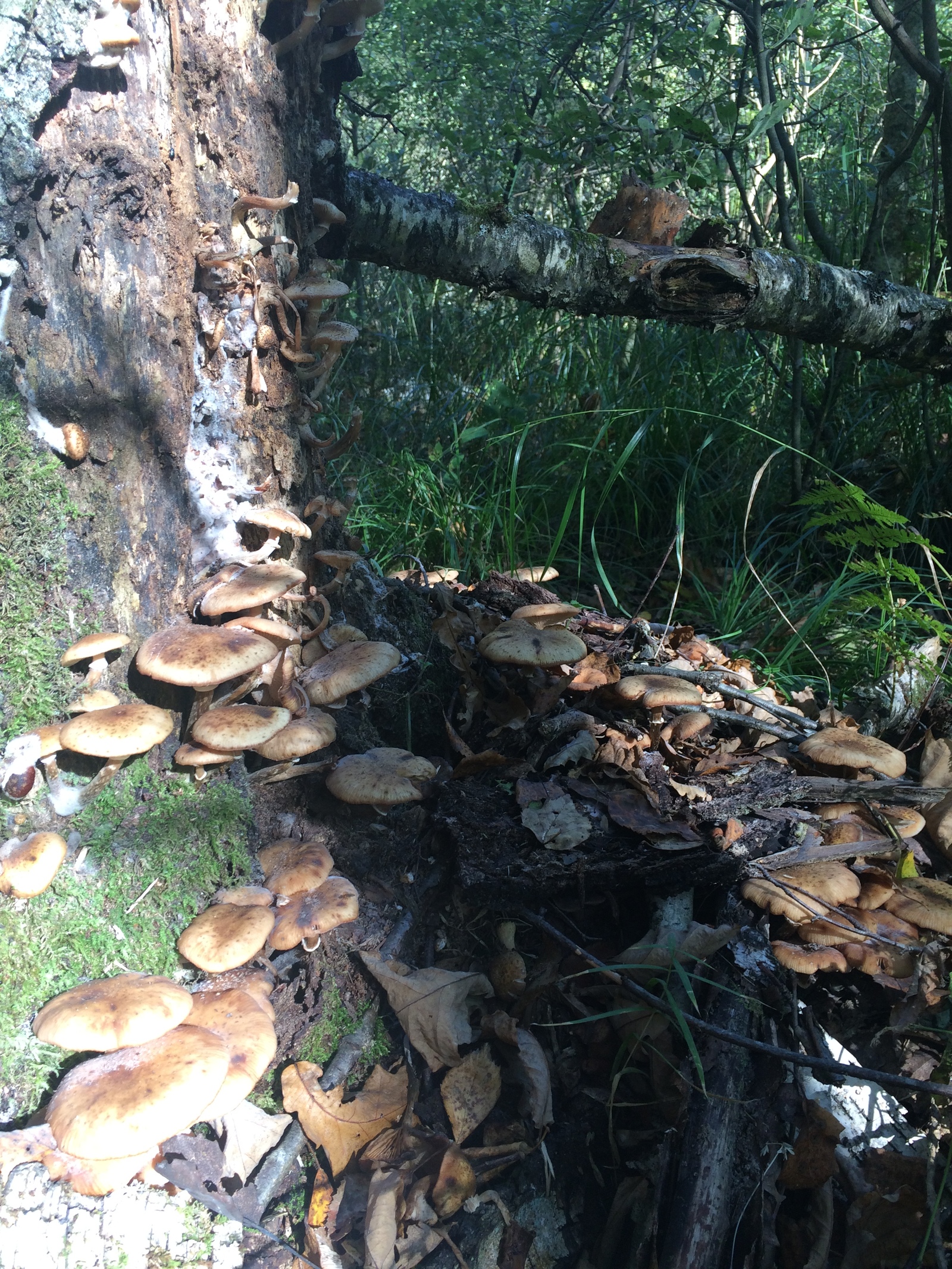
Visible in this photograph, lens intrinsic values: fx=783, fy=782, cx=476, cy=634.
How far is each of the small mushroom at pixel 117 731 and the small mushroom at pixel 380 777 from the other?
1.72ft

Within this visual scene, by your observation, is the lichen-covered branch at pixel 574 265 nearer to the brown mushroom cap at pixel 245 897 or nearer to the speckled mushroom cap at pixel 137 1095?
the brown mushroom cap at pixel 245 897

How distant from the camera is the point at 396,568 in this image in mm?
4449

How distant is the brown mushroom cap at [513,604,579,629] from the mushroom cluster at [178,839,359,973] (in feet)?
3.89

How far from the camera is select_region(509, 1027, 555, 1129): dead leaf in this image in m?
2.00

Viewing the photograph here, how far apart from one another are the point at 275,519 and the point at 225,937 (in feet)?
3.77

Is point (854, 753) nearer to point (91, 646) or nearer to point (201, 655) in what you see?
point (201, 655)

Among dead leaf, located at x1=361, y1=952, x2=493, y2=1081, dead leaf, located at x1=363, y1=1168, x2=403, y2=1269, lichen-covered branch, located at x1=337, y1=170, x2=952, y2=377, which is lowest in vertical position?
dead leaf, located at x1=363, y1=1168, x2=403, y2=1269

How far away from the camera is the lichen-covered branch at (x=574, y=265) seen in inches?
124

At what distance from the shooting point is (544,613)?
297 cm

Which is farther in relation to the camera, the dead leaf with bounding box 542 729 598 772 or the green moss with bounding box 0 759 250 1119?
the dead leaf with bounding box 542 729 598 772

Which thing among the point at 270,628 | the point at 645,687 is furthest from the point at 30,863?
the point at 645,687

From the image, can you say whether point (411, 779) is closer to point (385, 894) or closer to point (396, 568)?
point (385, 894)

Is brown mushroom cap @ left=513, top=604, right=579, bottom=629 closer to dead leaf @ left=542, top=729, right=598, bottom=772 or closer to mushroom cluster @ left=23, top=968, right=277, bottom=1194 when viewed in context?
dead leaf @ left=542, top=729, right=598, bottom=772

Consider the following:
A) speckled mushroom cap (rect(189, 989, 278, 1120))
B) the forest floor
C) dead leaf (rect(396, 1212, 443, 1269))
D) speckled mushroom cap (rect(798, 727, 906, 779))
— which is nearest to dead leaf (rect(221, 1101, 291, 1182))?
the forest floor
